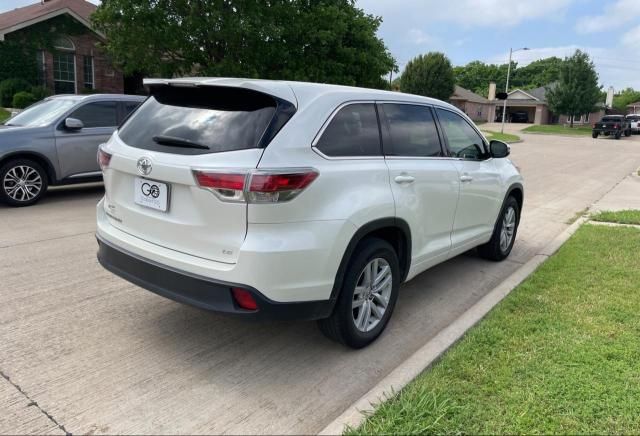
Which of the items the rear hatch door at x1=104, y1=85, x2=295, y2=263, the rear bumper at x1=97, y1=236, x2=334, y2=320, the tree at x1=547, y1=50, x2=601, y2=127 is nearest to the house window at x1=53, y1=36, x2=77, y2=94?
the rear hatch door at x1=104, y1=85, x2=295, y2=263

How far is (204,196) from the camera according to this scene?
302cm

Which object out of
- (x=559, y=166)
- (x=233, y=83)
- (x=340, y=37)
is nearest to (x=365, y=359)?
(x=233, y=83)

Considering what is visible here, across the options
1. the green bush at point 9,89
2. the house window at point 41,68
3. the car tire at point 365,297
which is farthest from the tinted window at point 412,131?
the house window at point 41,68

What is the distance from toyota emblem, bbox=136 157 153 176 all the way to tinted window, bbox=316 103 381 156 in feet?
3.49

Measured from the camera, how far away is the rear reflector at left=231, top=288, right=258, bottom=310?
2.99 meters

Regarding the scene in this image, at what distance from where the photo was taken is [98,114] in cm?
873

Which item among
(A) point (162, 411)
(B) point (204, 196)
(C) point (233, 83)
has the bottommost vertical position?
(A) point (162, 411)

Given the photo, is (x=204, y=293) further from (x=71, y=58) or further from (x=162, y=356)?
(x=71, y=58)

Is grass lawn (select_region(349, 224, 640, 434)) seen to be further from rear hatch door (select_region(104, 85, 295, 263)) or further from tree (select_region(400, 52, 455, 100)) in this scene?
tree (select_region(400, 52, 455, 100))

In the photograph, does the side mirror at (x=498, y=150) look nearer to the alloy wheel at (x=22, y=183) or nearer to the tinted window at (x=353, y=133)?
the tinted window at (x=353, y=133)

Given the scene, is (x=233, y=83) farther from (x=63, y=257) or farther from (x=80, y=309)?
(x=63, y=257)

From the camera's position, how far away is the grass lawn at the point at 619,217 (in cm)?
809

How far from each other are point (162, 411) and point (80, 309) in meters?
1.66

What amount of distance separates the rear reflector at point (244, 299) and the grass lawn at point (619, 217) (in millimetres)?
7169
